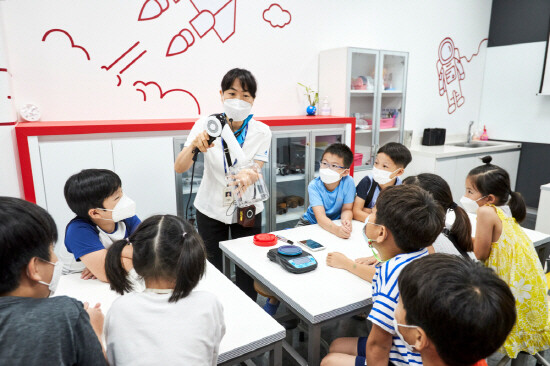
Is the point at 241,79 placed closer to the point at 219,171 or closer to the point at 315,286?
the point at 219,171

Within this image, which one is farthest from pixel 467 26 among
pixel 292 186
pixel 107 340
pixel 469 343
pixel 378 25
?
pixel 107 340

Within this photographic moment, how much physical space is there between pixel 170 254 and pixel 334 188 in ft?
4.81

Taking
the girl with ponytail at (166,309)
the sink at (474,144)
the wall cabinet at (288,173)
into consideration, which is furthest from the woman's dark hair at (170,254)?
the sink at (474,144)

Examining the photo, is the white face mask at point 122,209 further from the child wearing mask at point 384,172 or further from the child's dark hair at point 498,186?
the child's dark hair at point 498,186

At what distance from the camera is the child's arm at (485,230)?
153 centimetres

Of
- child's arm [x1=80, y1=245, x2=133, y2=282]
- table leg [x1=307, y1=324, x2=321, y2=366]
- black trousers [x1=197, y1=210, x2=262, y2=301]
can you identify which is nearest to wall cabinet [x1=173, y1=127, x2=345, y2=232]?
black trousers [x1=197, y1=210, x2=262, y2=301]

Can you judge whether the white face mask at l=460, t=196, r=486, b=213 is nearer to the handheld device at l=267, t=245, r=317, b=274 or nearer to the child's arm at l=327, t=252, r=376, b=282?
the child's arm at l=327, t=252, r=376, b=282

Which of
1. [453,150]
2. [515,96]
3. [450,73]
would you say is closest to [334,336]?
[453,150]

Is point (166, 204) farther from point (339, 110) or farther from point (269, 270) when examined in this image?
point (339, 110)

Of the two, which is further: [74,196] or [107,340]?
[74,196]

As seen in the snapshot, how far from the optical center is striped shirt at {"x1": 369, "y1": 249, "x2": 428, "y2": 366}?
104 centimetres

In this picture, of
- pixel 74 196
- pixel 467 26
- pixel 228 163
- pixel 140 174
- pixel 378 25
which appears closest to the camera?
pixel 74 196

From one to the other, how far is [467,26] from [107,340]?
511 cm

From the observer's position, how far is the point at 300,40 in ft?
10.7
